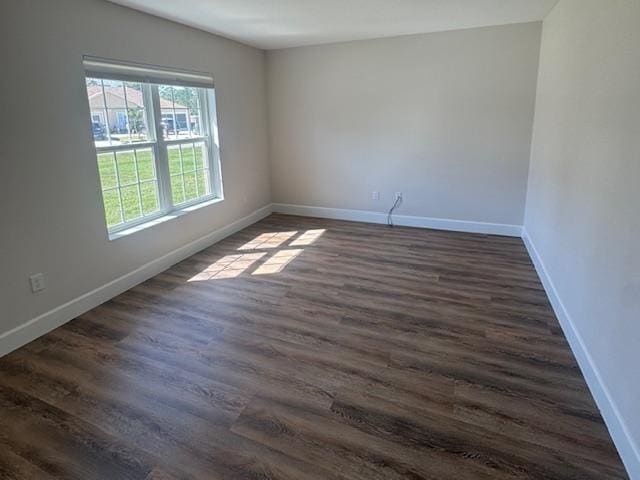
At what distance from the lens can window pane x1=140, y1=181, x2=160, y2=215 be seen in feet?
12.0

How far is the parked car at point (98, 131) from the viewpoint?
305 cm

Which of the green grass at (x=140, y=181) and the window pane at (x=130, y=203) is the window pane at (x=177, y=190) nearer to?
the green grass at (x=140, y=181)

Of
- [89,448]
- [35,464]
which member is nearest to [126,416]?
[89,448]

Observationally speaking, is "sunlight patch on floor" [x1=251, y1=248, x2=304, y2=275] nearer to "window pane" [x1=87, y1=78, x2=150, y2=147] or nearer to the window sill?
the window sill

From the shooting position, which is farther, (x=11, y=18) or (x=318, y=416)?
(x=11, y=18)

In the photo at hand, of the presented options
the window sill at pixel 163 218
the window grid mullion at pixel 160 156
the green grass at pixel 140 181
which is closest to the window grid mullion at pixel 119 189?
the green grass at pixel 140 181

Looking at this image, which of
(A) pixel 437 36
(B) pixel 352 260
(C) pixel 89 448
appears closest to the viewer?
(C) pixel 89 448

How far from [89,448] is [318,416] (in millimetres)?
1051

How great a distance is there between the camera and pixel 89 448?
1.77 meters

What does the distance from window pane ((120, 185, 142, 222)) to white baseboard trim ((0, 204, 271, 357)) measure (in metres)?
0.45

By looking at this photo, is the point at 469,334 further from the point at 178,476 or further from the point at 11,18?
the point at 11,18

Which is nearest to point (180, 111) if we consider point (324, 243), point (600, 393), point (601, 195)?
point (324, 243)

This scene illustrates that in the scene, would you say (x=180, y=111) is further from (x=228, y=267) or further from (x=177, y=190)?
(x=228, y=267)

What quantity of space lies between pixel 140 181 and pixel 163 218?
16.8 inches
